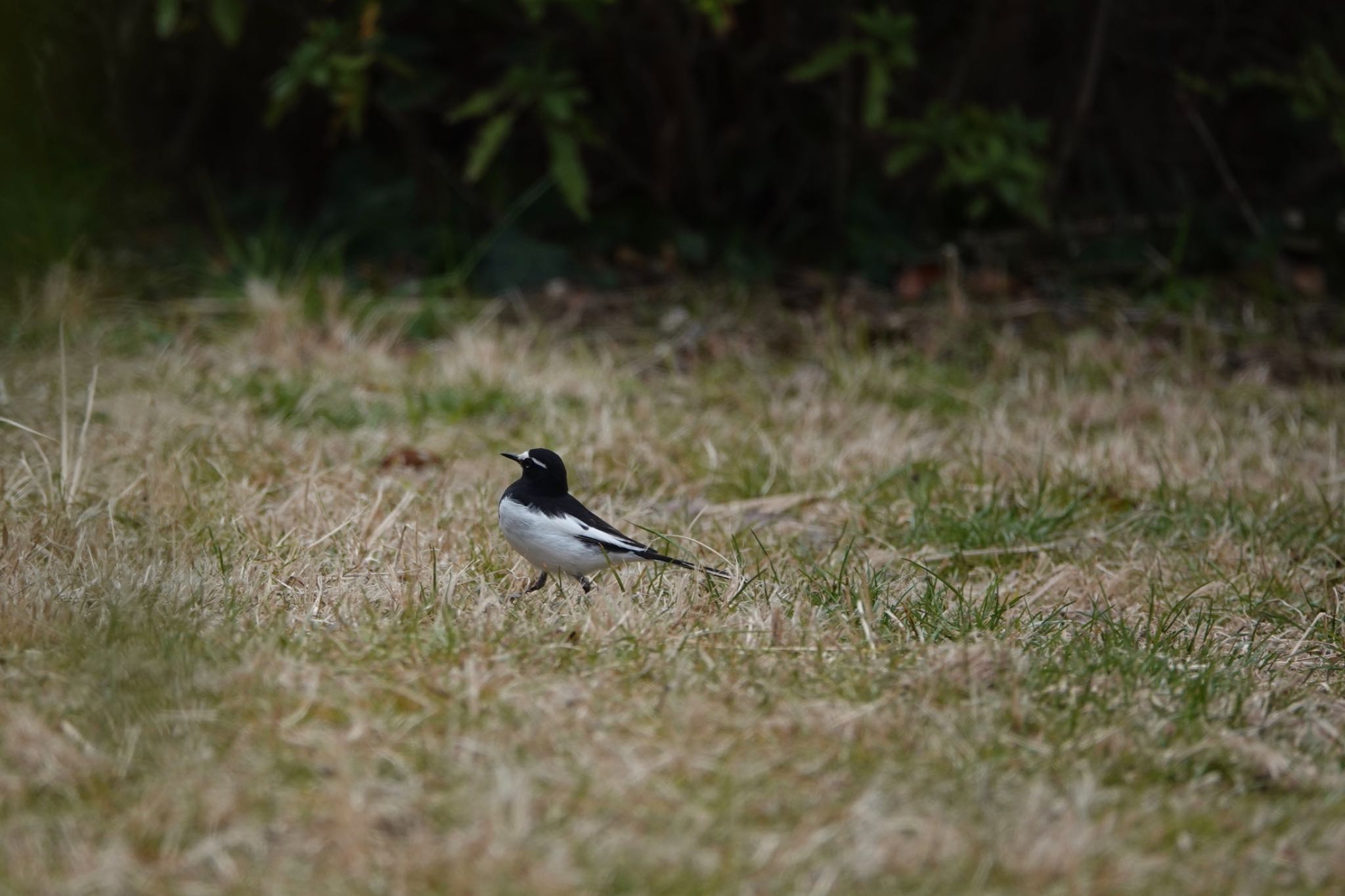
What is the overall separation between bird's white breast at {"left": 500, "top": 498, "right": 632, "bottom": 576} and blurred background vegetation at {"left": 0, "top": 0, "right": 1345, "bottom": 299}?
323cm

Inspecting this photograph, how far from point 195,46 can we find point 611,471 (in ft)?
15.5

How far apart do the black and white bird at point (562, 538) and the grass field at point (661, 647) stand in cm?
8

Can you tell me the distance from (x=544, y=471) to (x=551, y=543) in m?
0.31

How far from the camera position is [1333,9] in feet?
23.6

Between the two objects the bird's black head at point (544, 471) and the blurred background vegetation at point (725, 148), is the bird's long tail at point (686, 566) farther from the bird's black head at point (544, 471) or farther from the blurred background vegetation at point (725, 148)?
the blurred background vegetation at point (725, 148)

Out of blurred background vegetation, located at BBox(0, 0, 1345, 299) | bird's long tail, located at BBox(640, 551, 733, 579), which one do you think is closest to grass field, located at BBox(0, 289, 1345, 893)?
bird's long tail, located at BBox(640, 551, 733, 579)

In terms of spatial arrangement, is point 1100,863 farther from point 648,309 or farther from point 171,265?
point 171,265

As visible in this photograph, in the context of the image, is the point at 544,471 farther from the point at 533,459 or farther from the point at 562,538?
the point at 562,538

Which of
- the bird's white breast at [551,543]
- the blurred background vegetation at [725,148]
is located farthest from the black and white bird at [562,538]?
the blurred background vegetation at [725,148]

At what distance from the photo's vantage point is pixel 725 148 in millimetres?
7516

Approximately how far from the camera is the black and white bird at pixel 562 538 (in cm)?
314

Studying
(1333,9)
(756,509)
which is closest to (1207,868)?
(756,509)

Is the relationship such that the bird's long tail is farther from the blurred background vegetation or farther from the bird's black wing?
the blurred background vegetation

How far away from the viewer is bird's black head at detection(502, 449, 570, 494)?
11.1 ft
